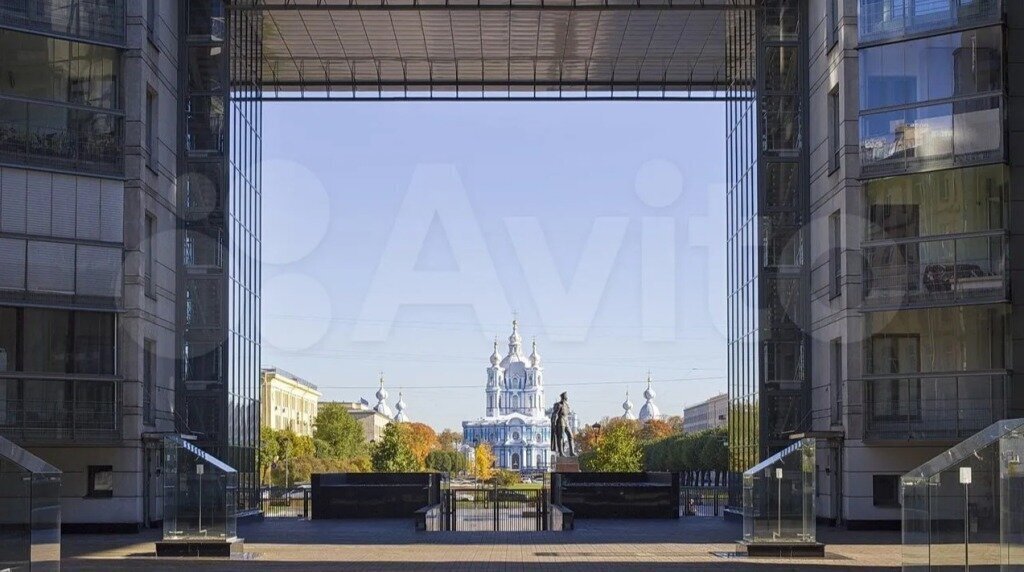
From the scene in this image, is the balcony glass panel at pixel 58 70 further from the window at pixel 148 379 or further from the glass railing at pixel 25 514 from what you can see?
the glass railing at pixel 25 514

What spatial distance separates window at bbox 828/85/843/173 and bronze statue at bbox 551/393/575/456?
98.3 ft

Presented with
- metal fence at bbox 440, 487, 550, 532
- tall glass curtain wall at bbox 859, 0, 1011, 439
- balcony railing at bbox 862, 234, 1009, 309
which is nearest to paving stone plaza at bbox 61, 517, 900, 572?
metal fence at bbox 440, 487, 550, 532

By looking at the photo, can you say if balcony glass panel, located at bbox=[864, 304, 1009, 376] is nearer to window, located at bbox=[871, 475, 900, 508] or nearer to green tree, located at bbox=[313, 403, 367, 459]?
window, located at bbox=[871, 475, 900, 508]

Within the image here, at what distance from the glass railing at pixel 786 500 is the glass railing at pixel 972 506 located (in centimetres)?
1000

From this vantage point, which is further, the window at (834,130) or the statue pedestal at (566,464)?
the statue pedestal at (566,464)

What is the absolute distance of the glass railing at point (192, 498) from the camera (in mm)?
34656

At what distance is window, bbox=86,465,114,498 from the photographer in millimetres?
44500

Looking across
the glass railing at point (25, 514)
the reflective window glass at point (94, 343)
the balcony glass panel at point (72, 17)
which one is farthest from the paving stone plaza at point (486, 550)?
the balcony glass panel at point (72, 17)

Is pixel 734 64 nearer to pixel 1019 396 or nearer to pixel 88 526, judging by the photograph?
pixel 1019 396

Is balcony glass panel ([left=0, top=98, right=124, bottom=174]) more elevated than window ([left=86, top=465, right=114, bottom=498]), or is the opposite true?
balcony glass panel ([left=0, top=98, right=124, bottom=174])

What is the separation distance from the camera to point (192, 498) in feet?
114

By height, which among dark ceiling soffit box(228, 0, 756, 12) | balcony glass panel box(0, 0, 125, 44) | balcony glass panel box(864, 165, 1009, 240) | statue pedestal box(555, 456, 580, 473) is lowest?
statue pedestal box(555, 456, 580, 473)

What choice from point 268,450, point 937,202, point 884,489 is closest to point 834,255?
point 937,202

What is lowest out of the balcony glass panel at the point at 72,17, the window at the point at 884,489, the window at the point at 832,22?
the window at the point at 884,489
